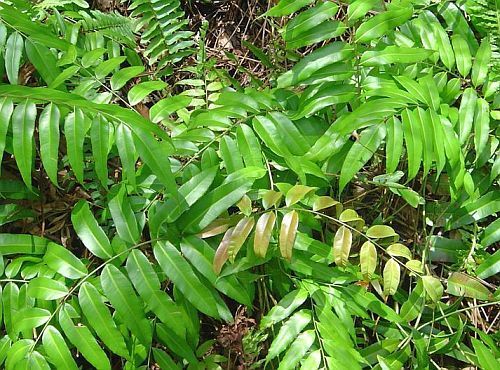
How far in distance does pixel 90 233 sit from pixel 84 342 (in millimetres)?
333

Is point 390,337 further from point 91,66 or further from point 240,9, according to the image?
point 240,9

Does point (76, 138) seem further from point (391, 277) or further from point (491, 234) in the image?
point (491, 234)

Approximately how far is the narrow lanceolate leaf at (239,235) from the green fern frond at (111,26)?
1.31 m

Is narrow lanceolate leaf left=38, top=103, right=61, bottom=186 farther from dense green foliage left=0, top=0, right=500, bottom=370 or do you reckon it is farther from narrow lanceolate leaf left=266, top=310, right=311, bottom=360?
narrow lanceolate leaf left=266, top=310, right=311, bottom=360

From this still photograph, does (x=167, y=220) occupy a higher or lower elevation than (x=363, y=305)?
higher

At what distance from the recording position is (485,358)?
1746mm

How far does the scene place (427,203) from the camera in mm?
2260

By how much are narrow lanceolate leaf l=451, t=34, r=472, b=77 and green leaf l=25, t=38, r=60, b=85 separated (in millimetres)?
1442

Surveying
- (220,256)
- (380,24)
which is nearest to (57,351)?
(220,256)

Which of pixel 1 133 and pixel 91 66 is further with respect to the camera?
pixel 91 66

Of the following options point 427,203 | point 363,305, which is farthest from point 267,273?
point 427,203

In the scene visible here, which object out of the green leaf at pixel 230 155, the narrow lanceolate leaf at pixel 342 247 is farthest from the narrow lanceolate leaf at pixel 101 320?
the narrow lanceolate leaf at pixel 342 247

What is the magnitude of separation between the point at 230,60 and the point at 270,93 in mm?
904

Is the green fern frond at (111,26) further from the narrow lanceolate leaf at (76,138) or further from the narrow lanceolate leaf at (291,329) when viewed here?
the narrow lanceolate leaf at (291,329)
